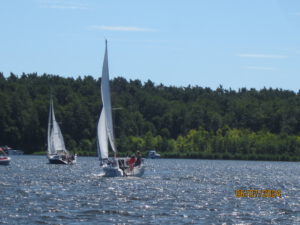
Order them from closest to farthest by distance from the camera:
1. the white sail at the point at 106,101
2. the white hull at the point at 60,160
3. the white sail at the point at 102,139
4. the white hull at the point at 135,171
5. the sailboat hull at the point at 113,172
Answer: the white sail at the point at 106,101
the sailboat hull at the point at 113,172
the white sail at the point at 102,139
the white hull at the point at 135,171
the white hull at the point at 60,160

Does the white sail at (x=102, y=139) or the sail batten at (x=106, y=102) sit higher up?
the sail batten at (x=106, y=102)

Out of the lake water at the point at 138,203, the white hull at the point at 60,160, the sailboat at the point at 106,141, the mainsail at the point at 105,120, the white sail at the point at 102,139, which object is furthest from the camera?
the white hull at the point at 60,160

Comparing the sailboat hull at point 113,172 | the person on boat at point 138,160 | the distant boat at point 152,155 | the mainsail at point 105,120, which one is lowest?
the sailboat hull at point 113,172

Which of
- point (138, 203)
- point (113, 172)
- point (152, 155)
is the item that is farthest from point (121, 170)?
point (152, 155)

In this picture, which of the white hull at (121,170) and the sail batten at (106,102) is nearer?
the sail batten at (106,102)

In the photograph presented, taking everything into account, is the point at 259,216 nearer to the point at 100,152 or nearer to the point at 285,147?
the point at 100,152

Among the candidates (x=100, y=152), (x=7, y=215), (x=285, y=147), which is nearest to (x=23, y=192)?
(x=7, y=215)

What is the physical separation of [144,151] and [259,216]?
154m
